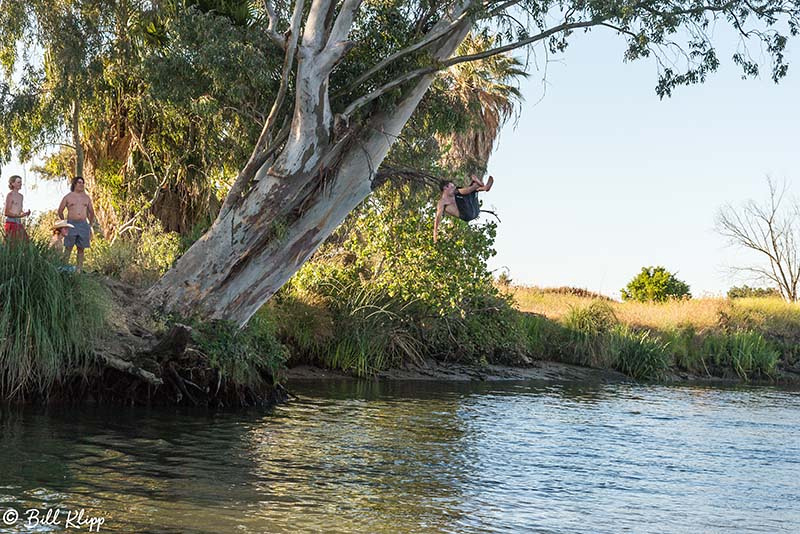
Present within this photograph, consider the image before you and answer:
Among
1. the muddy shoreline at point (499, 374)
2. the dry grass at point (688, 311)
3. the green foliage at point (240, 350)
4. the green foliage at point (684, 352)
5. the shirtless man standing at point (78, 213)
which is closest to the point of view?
the green foliage at point (240, 350)

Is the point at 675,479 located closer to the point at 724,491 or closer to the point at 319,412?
the point at 724,491

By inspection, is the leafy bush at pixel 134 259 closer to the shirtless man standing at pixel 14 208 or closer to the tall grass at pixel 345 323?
the shirtless man standing at pixel 14 208

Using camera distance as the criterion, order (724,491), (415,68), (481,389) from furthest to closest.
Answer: (481,389)
(415,68)
(724,491)

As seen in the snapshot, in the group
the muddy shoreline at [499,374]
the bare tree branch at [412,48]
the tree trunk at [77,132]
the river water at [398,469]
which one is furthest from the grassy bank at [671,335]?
the tree trunk at [77,132]

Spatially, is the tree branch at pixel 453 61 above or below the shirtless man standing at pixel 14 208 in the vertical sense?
above

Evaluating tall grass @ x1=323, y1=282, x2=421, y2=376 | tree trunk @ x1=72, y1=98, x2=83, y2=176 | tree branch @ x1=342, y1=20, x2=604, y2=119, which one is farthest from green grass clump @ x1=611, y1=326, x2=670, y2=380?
tree trunk @ x1=72, y1=98, x2=83, y2=176

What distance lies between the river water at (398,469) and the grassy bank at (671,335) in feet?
31.9

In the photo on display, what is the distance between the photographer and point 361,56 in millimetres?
19344

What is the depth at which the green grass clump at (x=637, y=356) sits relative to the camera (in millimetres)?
28625

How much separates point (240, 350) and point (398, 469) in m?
5.46

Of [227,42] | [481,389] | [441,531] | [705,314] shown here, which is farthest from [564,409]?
[705,314]

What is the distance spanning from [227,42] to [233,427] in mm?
7105

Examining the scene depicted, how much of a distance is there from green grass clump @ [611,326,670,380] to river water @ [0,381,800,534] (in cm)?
987

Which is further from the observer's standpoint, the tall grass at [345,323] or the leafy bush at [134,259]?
the tall grass at [345,323]
